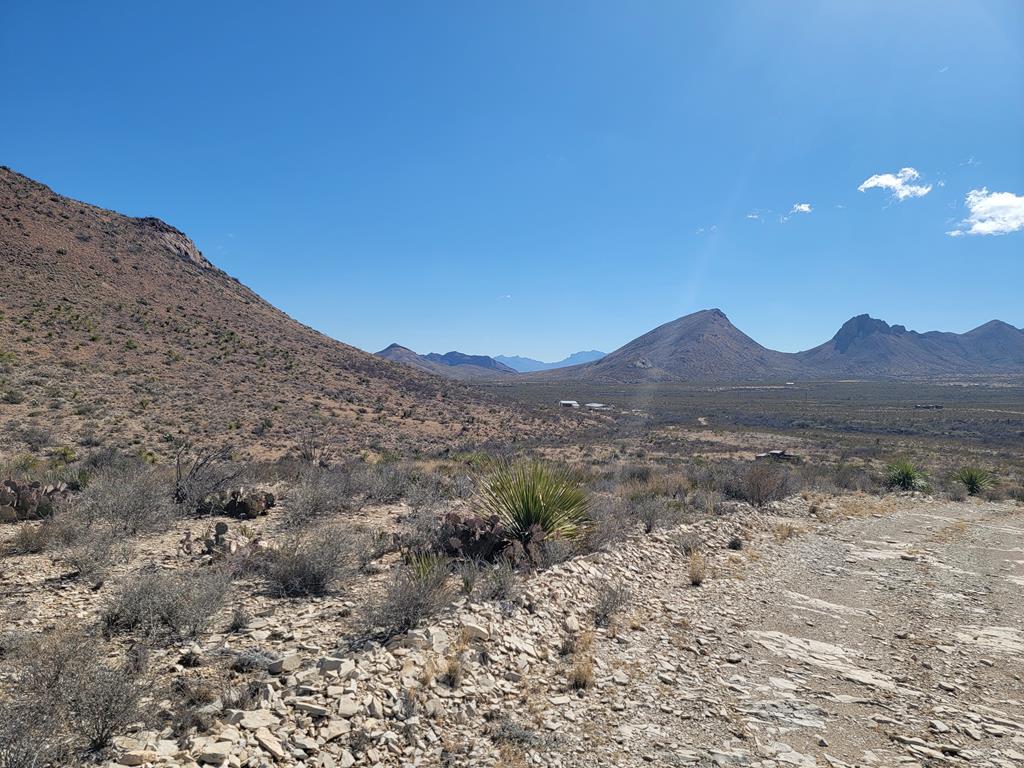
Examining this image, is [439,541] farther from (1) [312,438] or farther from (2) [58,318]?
(2) [58,318]

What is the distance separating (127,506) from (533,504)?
6.48m

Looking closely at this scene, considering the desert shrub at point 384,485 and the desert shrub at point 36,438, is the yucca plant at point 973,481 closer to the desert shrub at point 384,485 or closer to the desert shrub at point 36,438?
the desert shrub at point 384,485

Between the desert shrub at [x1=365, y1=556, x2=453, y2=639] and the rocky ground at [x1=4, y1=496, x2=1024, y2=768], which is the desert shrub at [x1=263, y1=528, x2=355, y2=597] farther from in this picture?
the desert shrub at [x1=365, y1=556, x2=453, y2=639]

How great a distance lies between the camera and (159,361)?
1226 inches

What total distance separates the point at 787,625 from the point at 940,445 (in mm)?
40447

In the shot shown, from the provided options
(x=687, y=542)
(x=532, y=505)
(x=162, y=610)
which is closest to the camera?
(x=162, y=610)

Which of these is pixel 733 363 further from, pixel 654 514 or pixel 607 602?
pixel 607 602

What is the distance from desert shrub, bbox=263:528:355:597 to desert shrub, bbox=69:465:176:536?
2976mm

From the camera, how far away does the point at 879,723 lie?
422 centimetres

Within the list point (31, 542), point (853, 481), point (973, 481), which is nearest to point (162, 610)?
point (31, 542)

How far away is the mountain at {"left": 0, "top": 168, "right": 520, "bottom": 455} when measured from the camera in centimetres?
2227

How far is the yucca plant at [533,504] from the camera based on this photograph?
7.30m

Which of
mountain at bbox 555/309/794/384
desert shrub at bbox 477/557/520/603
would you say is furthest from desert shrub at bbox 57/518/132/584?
mountain at bbox 555/309/794/384

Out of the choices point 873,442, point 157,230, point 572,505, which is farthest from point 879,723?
point 157,230
